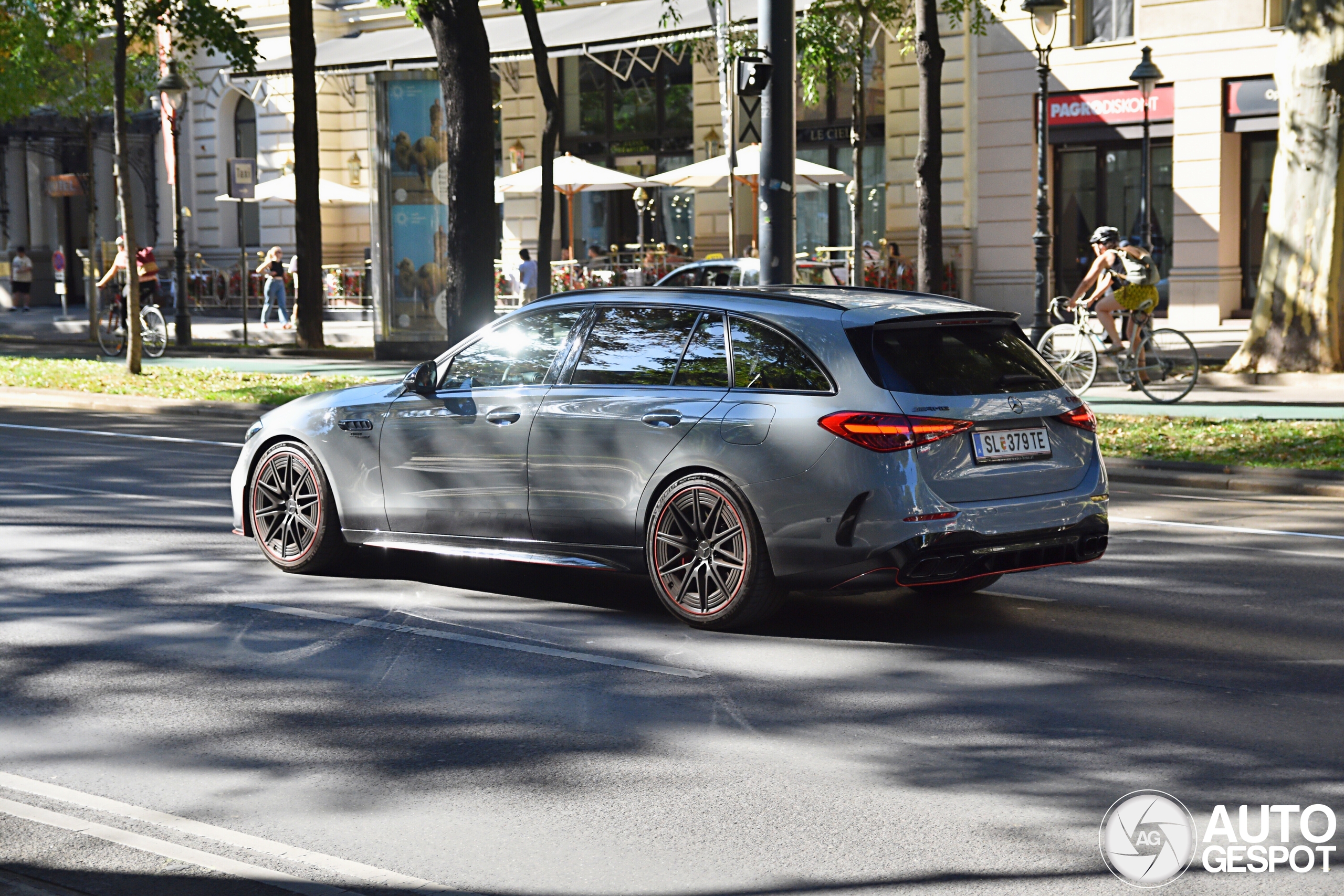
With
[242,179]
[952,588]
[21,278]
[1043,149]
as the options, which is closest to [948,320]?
[952,588]

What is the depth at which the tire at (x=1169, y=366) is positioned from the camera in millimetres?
18031

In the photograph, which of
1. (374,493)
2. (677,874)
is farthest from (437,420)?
(677,874)

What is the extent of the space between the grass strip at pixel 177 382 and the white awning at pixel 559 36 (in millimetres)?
8575

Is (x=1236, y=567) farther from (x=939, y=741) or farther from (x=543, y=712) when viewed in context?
(x=543, y=712)

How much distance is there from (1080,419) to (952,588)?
1.24 m

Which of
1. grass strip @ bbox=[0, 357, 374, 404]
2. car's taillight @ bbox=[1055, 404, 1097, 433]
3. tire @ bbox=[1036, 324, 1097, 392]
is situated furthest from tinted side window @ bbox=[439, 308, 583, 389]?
tire @ bbox=[1036, 324, 1097, 392]

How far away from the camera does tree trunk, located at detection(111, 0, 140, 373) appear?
21500mm

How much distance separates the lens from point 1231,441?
14555mm

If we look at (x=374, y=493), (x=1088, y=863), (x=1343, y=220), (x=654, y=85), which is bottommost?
(x=1088, y=863)

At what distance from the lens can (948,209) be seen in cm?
3188

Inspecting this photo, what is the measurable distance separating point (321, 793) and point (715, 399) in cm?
291

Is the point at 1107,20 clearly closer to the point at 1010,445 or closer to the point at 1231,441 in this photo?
the point at 1231,441

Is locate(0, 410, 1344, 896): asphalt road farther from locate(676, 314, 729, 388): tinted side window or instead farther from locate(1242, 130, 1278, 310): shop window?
locate(1242, 130, 1278, 310): shop window

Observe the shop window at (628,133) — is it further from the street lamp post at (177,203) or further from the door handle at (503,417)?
the door handle at (503,417)
